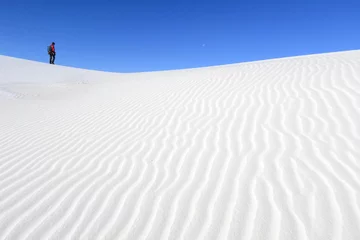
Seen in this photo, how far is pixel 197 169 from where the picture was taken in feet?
10.5

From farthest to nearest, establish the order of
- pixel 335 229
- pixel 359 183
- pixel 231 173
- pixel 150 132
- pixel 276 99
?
pixel 276 99 → pixel 150 132 → pixel 231 173 → pixel 359 183 → pixel 335 229

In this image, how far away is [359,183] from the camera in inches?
100

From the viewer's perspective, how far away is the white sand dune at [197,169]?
2.25 m

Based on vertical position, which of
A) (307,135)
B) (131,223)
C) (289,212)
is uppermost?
(307,135)

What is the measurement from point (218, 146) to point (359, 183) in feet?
5.69

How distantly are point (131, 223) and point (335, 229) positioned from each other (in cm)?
170

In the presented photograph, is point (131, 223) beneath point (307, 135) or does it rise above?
beneath

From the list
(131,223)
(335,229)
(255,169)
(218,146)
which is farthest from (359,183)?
(131,223)

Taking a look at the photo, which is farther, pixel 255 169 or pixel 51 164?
pixel 51 164

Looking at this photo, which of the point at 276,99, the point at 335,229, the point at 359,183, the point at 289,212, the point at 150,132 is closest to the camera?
the point at 335,229

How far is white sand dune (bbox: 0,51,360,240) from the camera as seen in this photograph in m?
2.25

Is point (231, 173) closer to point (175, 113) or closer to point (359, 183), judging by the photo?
point (359, 183)

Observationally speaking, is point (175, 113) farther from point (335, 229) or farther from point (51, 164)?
point (335, 229)

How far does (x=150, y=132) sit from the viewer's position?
463 centimetres
